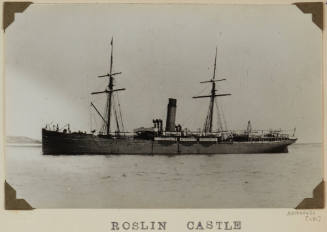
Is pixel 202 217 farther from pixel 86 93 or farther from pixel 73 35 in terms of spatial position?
pixel 73 35

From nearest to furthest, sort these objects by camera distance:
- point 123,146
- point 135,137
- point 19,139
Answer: point 19,139, point 135,137, point 123,146

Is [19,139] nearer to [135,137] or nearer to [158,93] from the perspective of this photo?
[158,93]

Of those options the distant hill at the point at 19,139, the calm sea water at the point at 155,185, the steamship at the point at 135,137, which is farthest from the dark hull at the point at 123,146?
the calm sea water at the point at 155,185

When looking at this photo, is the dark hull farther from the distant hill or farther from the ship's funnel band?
the ship's funnel band

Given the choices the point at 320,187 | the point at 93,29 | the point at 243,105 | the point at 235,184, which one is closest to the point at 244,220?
the point at 235,184

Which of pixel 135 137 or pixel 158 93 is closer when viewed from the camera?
pixel 158 93

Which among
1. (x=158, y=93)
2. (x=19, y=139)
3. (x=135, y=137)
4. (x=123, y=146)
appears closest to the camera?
(x=19, y=139)

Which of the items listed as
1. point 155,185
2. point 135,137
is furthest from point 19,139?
point 135,137

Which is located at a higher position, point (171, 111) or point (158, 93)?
point (158, 93)
